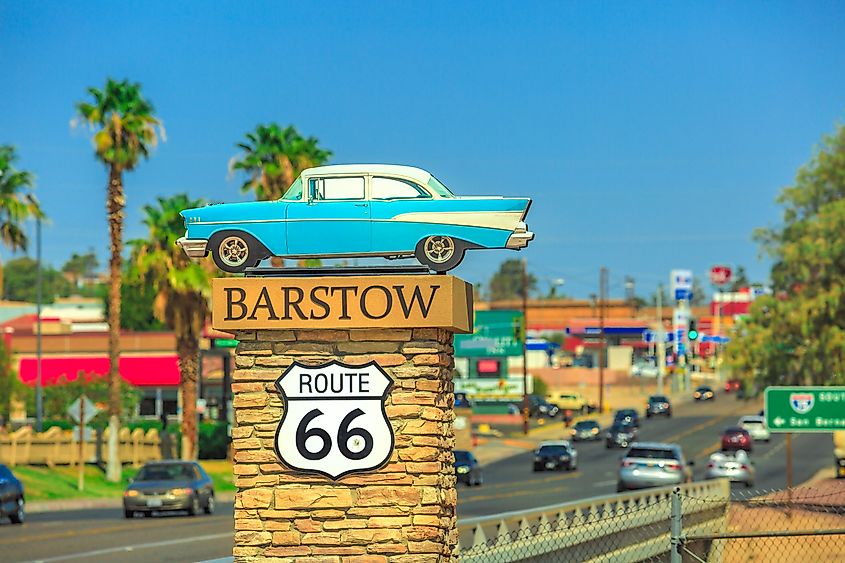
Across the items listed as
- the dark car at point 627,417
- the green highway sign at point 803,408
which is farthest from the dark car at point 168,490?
the dark car at point 627,417

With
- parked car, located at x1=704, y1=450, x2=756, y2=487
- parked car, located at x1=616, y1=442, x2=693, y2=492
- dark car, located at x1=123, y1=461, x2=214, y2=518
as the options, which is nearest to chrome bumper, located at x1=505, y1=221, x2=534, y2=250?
dark car, located at x1=123, y1=461, x2=214, y2=518

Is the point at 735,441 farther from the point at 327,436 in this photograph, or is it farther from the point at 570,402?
the point at 327,436

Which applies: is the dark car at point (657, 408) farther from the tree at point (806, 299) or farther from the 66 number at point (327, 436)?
the 66 number at point (327, 436)

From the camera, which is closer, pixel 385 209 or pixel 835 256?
pixel 385 209

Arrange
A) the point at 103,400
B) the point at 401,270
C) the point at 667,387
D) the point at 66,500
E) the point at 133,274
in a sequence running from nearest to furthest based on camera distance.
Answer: the point at 401,270, the point at 66,500, the point at 133,274, the point at 103,400, the point at 667,387

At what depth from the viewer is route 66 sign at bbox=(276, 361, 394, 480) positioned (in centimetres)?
1004

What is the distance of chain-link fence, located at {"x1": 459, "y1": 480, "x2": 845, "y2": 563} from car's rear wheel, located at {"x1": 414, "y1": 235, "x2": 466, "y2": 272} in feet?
8.25

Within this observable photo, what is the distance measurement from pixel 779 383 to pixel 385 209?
1557 inches

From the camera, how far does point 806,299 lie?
157 feet

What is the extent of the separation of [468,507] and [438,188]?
3103 cm

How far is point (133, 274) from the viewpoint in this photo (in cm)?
5806

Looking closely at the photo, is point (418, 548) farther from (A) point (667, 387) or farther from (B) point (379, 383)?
(A) point (667, 387)

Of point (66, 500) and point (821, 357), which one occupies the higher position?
point (821, 357)

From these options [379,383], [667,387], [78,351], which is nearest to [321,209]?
[379,383]
